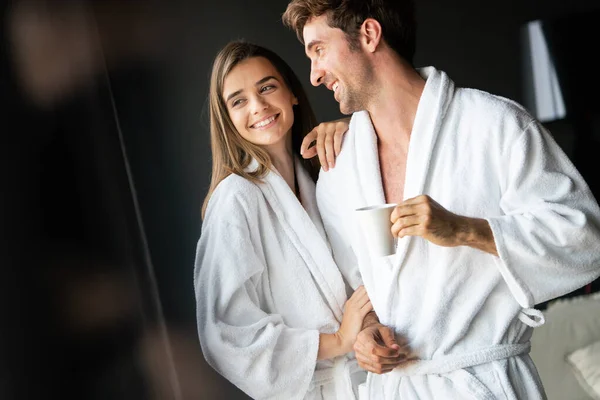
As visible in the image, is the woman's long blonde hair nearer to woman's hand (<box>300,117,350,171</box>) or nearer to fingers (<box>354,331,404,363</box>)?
woman's hand (<box>300,117,350,171</box>)

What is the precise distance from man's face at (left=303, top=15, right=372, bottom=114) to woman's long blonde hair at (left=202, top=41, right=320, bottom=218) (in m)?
0.10

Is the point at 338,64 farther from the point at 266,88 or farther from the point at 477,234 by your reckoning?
the point at 477,234

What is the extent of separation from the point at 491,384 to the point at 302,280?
17.5 inches

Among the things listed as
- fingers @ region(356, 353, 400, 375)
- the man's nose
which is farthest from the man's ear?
fingers @ region(356, 353, 400, 375)

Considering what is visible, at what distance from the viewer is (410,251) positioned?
1.44 m

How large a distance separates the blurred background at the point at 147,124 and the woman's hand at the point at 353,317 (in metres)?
0.31

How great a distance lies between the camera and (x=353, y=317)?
5.15 feet

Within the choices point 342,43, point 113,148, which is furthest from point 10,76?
point 342,43

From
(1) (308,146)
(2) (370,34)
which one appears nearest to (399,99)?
(2) (370,34)

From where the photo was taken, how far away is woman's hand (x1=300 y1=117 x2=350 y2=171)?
5.29 feet

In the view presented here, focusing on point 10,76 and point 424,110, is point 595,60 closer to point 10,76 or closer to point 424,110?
point 424,110

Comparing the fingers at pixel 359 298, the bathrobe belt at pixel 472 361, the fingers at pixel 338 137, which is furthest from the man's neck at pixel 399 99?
the bathrobe belt at pixel 472 361

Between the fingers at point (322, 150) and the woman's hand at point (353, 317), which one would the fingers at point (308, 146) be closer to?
the fingers at point (322, 150)

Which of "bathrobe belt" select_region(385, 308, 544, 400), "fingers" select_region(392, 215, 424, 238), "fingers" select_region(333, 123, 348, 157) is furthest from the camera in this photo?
"fingers" select_region(333, 123, 348, 157)
